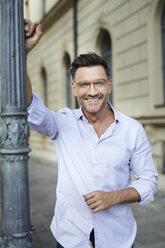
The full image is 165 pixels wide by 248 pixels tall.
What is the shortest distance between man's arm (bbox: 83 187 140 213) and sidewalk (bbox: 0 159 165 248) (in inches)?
95.9

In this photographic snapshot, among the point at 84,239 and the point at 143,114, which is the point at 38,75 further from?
the point at 84,239

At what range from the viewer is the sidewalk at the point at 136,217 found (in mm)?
4121

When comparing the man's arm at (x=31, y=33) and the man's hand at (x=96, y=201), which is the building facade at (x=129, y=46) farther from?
the man's hand at (x=96, y=201)

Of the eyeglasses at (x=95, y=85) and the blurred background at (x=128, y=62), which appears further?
the blurred background at (x=128, y=62)

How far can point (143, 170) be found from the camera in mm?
1874

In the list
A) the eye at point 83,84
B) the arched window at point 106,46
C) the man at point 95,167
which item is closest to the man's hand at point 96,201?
the man at point 95,167

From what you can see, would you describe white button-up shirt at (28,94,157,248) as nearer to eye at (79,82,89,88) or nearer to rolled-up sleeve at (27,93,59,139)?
rolled-up sleeve at (27,93,59,139)

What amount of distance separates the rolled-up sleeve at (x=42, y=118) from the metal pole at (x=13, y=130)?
0.56ft

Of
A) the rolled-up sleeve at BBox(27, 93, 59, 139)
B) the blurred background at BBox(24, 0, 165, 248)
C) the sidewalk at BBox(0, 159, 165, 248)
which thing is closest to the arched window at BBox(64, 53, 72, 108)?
the blurred background at BBox(24, 0, 165, 248)

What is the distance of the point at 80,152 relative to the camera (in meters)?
1.86

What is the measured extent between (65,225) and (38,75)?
14.4 meters

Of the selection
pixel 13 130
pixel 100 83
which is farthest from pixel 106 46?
pixel 13 130

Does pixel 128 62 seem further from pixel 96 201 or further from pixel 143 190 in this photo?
pixel 96 201

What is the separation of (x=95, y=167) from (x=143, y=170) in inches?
11.1
